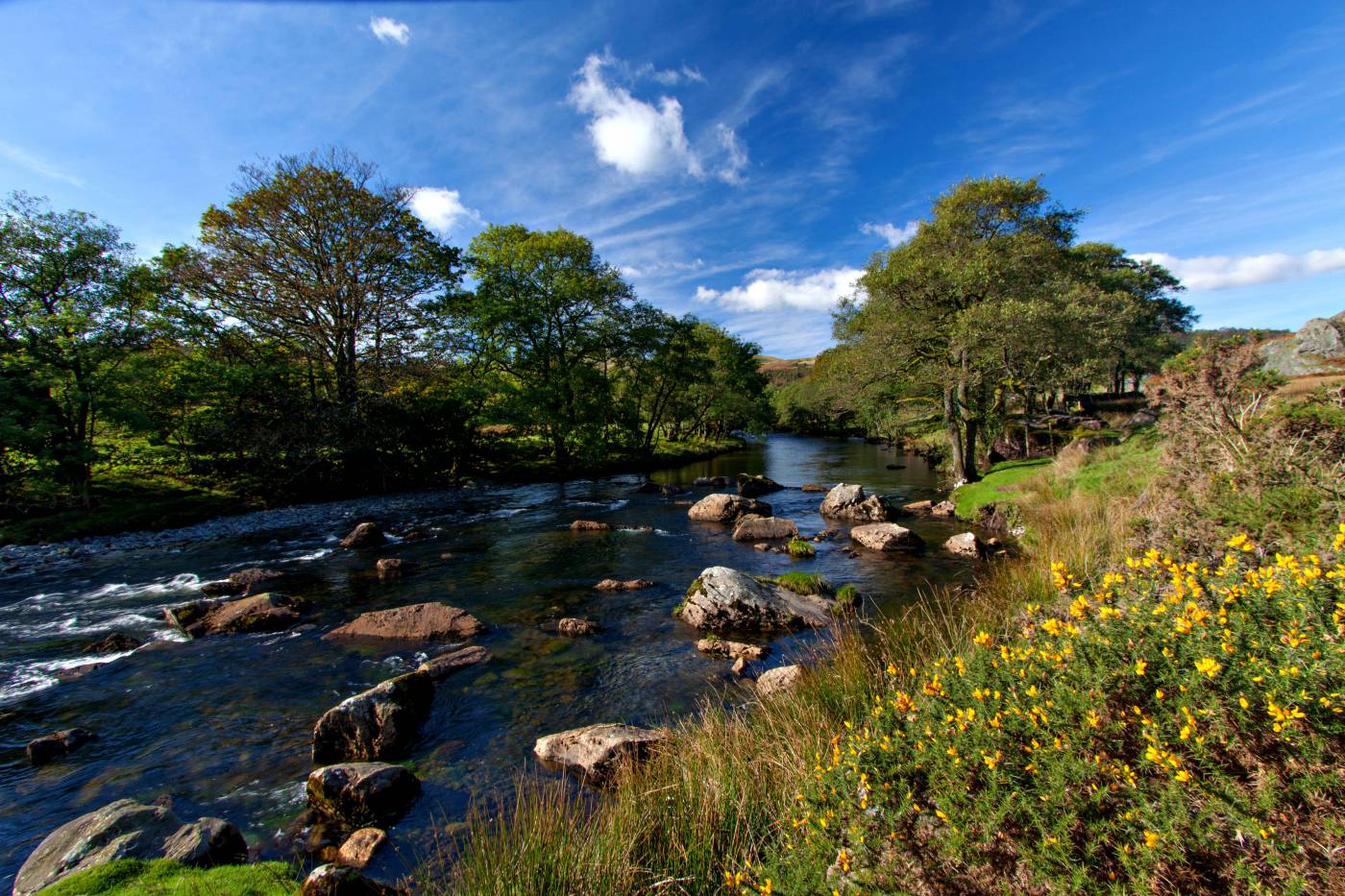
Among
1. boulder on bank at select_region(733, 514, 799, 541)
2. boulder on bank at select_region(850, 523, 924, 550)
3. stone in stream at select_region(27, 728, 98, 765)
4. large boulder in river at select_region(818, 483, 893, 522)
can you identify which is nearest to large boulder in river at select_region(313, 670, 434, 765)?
stone in stream at select_region(27, 728, 98, 765)

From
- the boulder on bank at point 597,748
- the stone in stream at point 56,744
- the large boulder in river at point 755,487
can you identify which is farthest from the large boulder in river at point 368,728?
the large boulder in river at point 755,487

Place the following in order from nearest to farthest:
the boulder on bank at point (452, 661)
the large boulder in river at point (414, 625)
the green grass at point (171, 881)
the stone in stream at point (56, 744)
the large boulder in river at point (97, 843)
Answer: the green grass at point (171, 881) < the large boulder in river at point (97, 843) < the stone in stream at point (56, 744) < the boulder on bank at point (452, 661) < the large boulder in river at point (414, 625)

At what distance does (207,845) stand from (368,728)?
A: 2566 millimetres

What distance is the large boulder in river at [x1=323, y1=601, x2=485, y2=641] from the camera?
11.8 metres

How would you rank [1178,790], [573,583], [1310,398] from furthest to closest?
[573,583]
[1310,398]
[1178,790]

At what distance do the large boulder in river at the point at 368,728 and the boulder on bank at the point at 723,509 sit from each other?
16474 mm

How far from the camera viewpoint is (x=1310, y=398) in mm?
9922

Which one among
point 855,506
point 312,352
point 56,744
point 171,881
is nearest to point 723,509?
point 855,506

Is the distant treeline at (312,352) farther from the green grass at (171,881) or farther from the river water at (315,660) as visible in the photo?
the green grass at (171,881)

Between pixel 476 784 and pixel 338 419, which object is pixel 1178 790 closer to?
pixel 476 784

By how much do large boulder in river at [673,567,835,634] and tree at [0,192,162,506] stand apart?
81.5 ft

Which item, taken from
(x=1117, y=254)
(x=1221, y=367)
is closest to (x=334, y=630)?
(x=1221, y=367)

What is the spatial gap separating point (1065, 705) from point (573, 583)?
13262mm

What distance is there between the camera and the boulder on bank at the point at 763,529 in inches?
802
